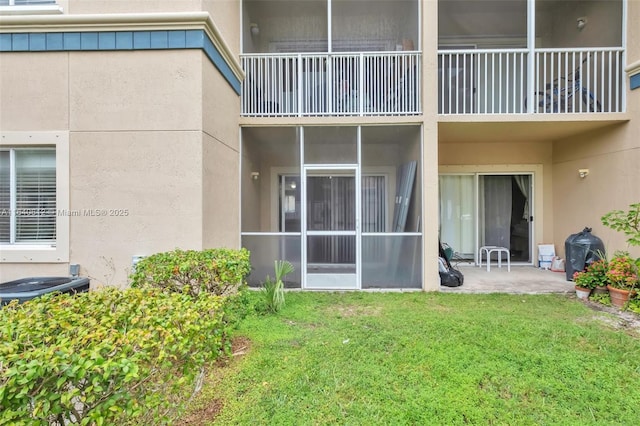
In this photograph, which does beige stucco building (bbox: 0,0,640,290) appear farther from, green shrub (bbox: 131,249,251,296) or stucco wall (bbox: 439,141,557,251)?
green shrub (bbox: 131,249,251,296)

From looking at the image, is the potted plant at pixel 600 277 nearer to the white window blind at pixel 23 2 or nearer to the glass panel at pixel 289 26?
the glass panel at pixel 289 26

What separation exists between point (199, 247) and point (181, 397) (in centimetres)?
244

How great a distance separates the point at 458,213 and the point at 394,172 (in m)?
3.13

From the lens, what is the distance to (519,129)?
6.23 meters

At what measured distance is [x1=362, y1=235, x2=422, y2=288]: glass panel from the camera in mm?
5594

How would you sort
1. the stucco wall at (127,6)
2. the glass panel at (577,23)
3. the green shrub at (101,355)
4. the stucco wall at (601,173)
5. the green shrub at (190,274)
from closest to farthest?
1. the green shrub at (101,355)
2. the green shrub at (190,274)
3. the stucco wall at (127,6)
4. the stucco wall at (601,173)
5. the glass panel at (577,23)

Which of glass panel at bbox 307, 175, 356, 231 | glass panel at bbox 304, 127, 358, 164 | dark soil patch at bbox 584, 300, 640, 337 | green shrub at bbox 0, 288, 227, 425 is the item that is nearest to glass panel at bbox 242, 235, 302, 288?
glass panel at bbox 307, 175, 356, 231

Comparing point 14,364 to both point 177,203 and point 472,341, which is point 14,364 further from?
point 472,341

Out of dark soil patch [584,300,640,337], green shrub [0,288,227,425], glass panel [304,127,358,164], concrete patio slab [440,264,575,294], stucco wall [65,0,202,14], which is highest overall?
stucco wall [65,0,202,14]

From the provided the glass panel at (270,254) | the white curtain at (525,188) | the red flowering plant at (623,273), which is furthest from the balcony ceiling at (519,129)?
the glass panel at (270,254)

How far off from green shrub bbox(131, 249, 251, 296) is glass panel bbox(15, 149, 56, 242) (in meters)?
2.12

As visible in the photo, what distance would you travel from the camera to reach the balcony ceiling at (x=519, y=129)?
5.66 metres

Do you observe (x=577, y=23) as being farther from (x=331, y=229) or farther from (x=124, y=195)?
(x=124, y=195)

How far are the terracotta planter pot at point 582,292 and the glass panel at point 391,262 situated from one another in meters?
2.50
